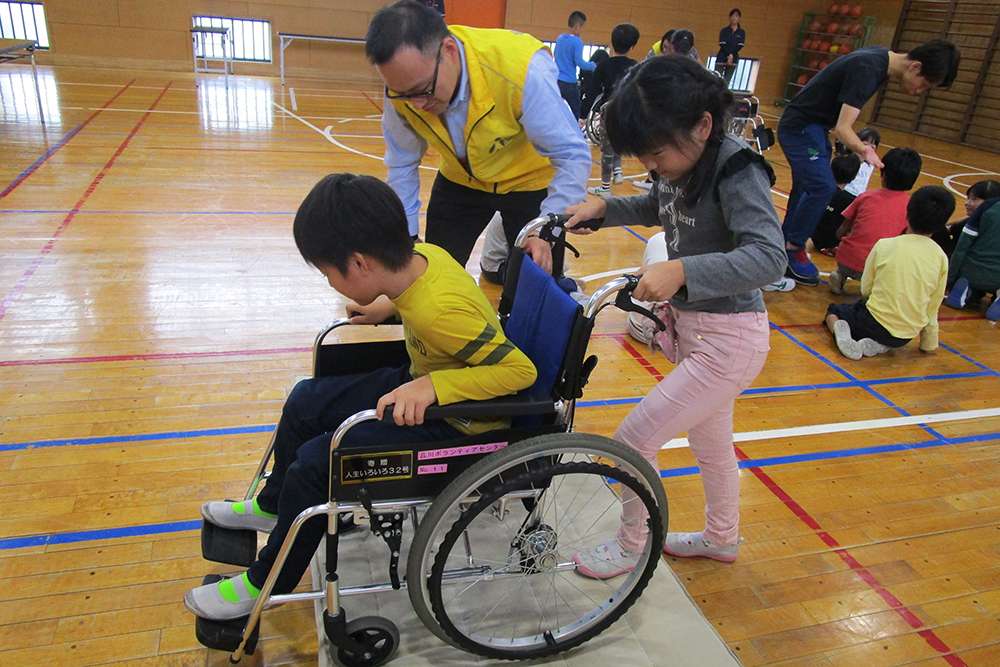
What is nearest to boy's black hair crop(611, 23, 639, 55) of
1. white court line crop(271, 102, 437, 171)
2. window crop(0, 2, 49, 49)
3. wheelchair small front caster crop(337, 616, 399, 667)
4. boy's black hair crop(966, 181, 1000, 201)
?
white court line crop(271, 102, 437, 171)

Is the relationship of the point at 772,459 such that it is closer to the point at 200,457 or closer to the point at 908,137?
the point at 200,457

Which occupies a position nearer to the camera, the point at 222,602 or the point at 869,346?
the point at 222,602

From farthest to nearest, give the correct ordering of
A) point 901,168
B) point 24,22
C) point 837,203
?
point 24,22, point 837,203, point 901,168

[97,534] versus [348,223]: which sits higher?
[348,223]

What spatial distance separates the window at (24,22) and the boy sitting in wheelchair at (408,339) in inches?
405

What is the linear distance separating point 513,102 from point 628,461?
3.53 ft

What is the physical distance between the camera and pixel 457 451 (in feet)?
3.98

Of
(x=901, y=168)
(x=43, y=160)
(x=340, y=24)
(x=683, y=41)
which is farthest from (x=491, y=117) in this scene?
(x=340, y=24)

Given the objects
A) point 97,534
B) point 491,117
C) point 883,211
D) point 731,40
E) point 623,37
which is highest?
point 731,40

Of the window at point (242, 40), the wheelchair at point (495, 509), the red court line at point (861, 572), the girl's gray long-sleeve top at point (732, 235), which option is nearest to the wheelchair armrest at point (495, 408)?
the wheelchair at point (495, 509)

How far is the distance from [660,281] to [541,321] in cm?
30

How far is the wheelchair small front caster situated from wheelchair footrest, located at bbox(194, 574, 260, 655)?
18 cm

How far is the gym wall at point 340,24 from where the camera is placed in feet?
29.3

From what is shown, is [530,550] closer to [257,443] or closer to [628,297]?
[628,297]
